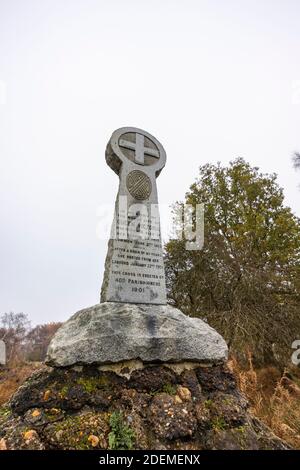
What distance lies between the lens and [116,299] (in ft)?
12.4

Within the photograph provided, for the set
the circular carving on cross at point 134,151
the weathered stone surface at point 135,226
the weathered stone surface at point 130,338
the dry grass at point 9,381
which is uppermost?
the circular carving on cross at point 134,151

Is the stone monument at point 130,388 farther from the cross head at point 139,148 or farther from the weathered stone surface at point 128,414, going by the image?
the cross head at point 139,148

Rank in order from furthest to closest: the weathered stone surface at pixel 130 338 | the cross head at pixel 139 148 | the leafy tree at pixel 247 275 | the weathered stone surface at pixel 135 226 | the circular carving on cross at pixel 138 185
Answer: the leafy tree at pixel 247 275 < the cross head at pixel 139 148 < the circular carving on cross at pixel 138 185 < the weathered stone surface at pixel 135 226 < the weathered stone surface at pixel 130 338

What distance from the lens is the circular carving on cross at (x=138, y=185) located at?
15.2 ft

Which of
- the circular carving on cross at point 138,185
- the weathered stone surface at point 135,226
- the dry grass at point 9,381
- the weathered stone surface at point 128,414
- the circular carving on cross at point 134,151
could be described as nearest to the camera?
the weathered stone surface at point 128,414

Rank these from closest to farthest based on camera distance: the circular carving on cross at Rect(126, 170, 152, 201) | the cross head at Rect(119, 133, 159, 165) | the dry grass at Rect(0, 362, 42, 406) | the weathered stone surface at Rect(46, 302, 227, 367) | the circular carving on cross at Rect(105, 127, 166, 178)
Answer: the weathered stone surface at Rect(46, 302, 227, 367) < the circular carving on cross at Rect(126, 170, 152, 201) < the circular carving on cross at Rect(105, 127, 166, 178) < the cross head at Rect(119, 133, 159, 165) < the dry grass at Rect(0, 362, 42, 406)

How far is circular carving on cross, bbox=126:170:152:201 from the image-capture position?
15.2ft

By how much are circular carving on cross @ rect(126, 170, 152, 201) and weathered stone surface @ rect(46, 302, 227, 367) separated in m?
1.91

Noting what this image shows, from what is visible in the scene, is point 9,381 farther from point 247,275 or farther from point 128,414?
point 247,275

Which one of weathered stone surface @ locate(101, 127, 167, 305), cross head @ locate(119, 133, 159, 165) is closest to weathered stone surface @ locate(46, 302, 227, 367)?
weathered stone surface @ locate(101, 127, 167, 305)

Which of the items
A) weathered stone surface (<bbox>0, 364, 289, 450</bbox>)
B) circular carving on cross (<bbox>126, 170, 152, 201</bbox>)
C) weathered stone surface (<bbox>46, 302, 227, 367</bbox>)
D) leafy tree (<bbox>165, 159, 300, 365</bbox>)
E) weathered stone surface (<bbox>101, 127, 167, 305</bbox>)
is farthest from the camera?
leafy tree (<bbox>165, 159, 300, 365</bbox>)

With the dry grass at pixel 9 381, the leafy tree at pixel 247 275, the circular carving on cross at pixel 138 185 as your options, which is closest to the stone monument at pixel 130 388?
the circular carving on cross at pixel 138 185

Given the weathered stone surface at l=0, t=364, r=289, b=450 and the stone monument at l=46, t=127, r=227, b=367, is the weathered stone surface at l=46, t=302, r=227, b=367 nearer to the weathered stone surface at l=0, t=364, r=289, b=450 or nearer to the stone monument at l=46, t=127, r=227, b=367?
the stone monument at l=46, t=127, r=227, b=367

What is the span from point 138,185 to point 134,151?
2.47ft
